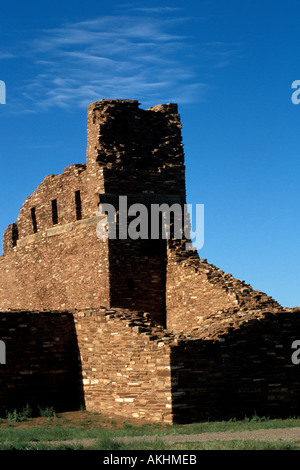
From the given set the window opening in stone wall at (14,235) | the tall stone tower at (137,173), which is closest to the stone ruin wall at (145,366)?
the tall stone tower at (137,173)

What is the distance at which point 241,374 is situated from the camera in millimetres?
19219

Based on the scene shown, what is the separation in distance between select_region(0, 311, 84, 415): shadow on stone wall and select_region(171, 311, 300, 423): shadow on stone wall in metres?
4.22

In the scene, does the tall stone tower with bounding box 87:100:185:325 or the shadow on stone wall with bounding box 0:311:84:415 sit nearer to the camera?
the shadow on stone wall with bounding box 0:311:84:415

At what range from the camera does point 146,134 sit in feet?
89.3

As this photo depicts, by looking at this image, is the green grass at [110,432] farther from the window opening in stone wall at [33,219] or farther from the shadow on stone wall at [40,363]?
the window opening in stone wall at [33,219]

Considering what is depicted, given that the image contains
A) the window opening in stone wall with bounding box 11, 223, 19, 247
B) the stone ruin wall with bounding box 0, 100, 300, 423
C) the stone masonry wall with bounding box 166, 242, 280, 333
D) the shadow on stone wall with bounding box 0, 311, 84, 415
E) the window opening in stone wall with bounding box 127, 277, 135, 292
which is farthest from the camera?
the window opening in stone wall with bounding box 11, 223, 19, 247

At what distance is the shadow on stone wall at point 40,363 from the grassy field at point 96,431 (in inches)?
24.8

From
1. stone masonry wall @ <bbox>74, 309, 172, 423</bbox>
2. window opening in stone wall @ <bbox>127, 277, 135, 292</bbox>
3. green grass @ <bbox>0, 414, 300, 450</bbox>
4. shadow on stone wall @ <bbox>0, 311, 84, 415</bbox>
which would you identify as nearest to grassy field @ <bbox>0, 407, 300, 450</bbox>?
green grass @ <bbox>0, 414, 300, 450</bbox>

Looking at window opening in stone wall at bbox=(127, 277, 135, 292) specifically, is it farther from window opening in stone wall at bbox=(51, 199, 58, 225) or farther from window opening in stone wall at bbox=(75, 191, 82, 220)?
window opening in stone wall at bbox=(51, 199, 58, 225)

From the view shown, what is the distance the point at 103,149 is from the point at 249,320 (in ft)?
31.1

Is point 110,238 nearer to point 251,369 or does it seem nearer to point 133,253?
point 133,253

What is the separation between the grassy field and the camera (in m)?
13.7

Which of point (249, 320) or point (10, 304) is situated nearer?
point (249, 320)
